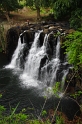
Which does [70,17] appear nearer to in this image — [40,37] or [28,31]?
[40,37]

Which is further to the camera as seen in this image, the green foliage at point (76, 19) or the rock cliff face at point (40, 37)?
the green foliage at point (76, 19)

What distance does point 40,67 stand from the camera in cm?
1911

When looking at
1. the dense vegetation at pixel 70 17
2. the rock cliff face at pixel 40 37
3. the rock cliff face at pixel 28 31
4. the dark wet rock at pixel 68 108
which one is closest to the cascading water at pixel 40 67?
the rock cliff face at pixel 40 37

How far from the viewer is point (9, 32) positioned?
23812 millimetres

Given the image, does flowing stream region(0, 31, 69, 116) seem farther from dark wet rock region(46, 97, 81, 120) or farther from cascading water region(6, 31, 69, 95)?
dark wet rock region(46, 97, 81, 120)

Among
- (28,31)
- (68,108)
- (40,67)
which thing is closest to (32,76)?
(40,67)

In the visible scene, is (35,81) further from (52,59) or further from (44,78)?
(52,59)

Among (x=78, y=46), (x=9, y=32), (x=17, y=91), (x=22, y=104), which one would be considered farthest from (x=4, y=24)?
(x=78, y=46)

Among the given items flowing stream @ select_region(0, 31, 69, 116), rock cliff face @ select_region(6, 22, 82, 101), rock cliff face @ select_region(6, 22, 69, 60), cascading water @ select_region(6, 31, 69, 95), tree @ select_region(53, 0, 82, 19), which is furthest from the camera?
rock cliff face @ select_region(6, 22, 69, 60)

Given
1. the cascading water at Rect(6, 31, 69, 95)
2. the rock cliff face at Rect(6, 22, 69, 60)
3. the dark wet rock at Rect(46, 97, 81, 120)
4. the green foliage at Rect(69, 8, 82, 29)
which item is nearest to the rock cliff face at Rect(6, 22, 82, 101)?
the rock cliff face at Rect(6, 22, 69, 60)

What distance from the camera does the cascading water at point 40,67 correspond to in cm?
1733

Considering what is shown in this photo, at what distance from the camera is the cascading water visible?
17328mm

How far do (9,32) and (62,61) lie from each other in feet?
29.5

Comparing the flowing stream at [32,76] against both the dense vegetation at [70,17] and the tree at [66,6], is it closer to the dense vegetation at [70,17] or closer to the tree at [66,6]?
the dense vegetation at [70,17]
